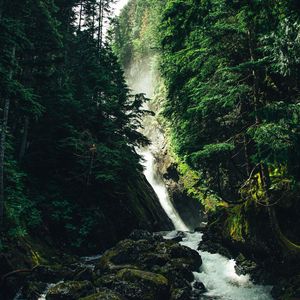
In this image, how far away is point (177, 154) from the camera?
1864 centimetres

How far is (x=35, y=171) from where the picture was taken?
65.6 ft

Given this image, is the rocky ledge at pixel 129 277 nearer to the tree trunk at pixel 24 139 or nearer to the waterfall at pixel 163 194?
the tree trunk at pixel 24 139

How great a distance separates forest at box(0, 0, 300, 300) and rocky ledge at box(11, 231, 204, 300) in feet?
0.19

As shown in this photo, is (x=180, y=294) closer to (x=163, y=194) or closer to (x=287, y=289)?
(x=287, y=289)

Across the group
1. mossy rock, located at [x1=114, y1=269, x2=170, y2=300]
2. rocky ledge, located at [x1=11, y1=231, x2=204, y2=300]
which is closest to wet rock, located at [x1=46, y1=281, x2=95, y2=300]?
rocky ledge, located at [x1=11, y1=231, x2=204, y2=300]

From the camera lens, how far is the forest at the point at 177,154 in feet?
31.6

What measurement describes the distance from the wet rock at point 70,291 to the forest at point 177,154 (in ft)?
0.14

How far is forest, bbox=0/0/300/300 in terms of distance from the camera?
9617 mm

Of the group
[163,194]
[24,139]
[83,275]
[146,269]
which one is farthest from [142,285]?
[163,194]

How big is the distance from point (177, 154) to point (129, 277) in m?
8.44

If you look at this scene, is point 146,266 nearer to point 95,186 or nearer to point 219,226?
point 219,226

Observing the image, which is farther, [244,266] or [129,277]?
[244,266]

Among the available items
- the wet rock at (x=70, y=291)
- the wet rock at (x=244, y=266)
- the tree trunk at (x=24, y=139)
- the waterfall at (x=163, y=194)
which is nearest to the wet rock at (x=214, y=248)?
the wet rock at (x=244, y=266)

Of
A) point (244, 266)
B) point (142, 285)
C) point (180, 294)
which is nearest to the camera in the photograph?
point (142, 285)
